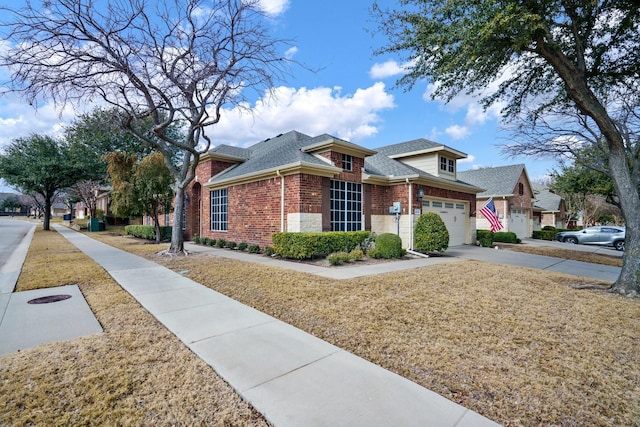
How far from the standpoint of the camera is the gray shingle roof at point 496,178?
75.4 feet

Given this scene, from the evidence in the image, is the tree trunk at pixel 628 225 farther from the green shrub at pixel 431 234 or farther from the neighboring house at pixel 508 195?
the neighboring house at pixel 508 195

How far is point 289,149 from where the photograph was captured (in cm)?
1344

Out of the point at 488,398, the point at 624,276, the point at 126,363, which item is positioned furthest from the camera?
the point at 624,276

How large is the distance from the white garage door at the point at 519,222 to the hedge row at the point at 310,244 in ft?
59.7

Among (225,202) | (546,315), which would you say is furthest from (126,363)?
(225,202)

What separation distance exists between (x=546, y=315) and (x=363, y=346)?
3.51 m

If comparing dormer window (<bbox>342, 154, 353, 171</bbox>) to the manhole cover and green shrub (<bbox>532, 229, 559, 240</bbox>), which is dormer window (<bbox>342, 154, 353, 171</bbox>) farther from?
green shrub (<bbox>532, 229, 559, 240</bbox>)

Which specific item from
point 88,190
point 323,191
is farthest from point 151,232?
point 88,190

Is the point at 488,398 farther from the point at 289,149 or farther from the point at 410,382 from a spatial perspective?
the point at 289,149

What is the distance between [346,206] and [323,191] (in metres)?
1.53

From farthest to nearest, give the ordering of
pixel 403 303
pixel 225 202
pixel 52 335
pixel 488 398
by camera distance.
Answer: pixel 225 202, pixel 403 303, pixel 52 335, pixel 488 398

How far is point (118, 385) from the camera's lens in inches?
107

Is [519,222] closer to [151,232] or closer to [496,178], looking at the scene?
[496,178]

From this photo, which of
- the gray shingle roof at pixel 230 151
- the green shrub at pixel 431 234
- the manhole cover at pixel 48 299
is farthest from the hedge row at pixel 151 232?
the green shrub at pixel 431 234
